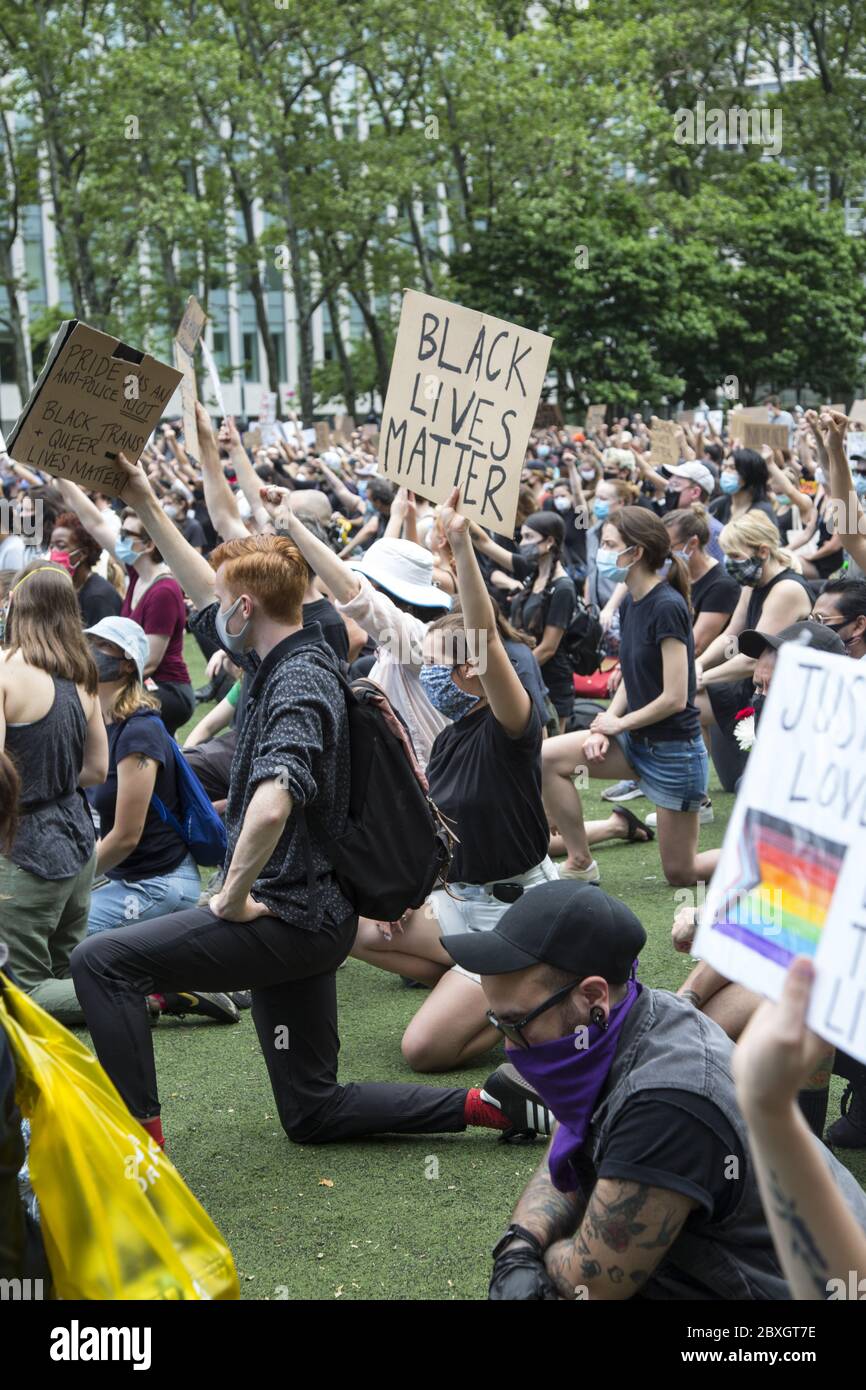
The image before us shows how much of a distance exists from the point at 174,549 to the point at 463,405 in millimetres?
1090

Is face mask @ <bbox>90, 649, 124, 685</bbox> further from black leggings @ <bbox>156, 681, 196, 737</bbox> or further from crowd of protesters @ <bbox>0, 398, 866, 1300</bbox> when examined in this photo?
black leggings @ <bbox>156, 681, 196, 737</bbox>

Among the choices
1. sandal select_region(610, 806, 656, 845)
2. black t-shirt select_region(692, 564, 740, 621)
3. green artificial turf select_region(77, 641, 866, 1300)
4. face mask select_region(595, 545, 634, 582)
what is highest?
face mask select_region(595, 545, 634, 582)

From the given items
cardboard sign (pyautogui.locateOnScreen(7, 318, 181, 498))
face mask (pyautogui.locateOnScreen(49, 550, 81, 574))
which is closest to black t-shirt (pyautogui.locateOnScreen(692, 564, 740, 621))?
face mask (pyautogui.locateOnScreen(49, 550, 81, 574))

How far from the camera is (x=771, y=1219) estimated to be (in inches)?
79.1

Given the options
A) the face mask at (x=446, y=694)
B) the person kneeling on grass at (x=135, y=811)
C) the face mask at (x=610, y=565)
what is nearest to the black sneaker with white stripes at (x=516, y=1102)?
the face mask at (x=446, y=694)

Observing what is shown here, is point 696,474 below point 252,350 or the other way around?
the other way around

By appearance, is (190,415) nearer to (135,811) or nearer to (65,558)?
(135,811)

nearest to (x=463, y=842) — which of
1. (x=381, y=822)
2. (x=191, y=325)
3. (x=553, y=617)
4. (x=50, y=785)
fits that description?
(x=381, y=822)

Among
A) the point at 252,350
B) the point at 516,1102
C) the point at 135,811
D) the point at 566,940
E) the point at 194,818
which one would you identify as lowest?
the point at 252,350

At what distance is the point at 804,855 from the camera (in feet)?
6.57

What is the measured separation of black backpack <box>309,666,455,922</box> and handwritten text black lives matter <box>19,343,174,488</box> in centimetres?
151

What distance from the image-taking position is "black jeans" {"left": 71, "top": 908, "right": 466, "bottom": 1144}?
171 inches
